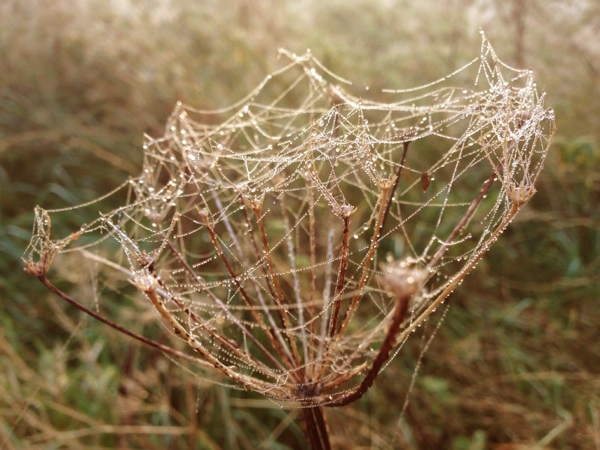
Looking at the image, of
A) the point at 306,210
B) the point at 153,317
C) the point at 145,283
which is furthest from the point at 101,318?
the point at 306,210

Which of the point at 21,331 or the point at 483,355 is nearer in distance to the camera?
the point at 483,355

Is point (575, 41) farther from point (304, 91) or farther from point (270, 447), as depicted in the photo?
point (270, 447)

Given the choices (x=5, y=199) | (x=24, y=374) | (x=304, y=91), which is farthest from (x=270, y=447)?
(x=5, y=199)

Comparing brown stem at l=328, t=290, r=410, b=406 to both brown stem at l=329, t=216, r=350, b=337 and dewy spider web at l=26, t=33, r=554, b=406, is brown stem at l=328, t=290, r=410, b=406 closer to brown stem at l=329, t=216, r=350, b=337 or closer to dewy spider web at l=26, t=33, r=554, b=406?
dewy spider web at l=26, t=33, r=554, b=406

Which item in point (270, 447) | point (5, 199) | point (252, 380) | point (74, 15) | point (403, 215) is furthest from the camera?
point (74, 15)

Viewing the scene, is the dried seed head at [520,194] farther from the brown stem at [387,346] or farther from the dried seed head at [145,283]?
the dried seed head at [145,283]

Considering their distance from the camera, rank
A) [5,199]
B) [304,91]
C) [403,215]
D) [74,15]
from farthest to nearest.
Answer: [74,15] → [5,199] → [304,91] → [403,215]

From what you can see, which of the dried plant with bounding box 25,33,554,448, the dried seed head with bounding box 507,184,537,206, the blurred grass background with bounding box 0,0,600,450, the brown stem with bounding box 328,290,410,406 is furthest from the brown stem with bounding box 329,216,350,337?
the blurred grass background with bounding box 0,0,600,450
